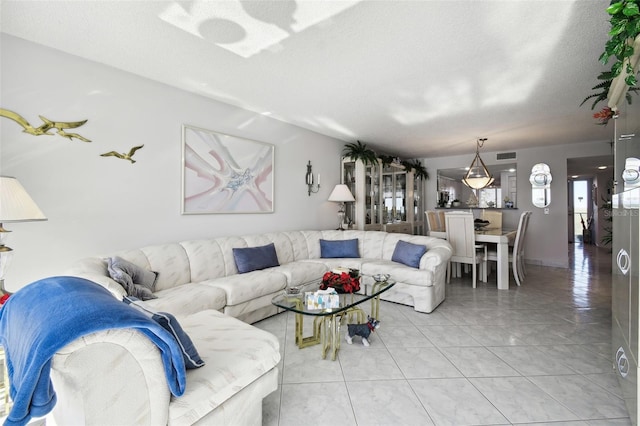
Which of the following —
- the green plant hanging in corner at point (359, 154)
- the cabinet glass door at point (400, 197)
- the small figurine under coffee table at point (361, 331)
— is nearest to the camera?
the small figurine under coffee table at point (361, 331)

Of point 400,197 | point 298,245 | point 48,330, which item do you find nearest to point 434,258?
point 298,245

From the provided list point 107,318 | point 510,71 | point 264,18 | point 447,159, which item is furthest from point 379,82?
point 447,159

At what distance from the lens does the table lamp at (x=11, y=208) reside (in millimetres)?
1549

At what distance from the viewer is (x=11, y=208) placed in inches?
61.6

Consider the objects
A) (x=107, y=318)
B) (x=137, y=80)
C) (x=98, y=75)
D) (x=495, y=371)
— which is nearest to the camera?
(x=107, y=318)

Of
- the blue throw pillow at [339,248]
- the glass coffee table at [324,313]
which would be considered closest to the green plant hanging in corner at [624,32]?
the glass coffee table at [324,313]

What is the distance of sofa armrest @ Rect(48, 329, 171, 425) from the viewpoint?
871mm

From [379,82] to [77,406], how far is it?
3018 millimetres

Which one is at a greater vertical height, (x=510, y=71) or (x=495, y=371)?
(x=510, y=71)

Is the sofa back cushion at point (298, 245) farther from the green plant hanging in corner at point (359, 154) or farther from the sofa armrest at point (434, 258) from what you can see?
the green plant hanging in corner at point (359, 154)

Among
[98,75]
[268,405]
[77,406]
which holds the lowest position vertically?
[268,405]

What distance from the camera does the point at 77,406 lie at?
903 millimetres

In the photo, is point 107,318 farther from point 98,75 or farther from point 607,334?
point 607,334

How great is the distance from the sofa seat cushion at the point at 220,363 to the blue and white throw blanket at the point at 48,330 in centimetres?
12
